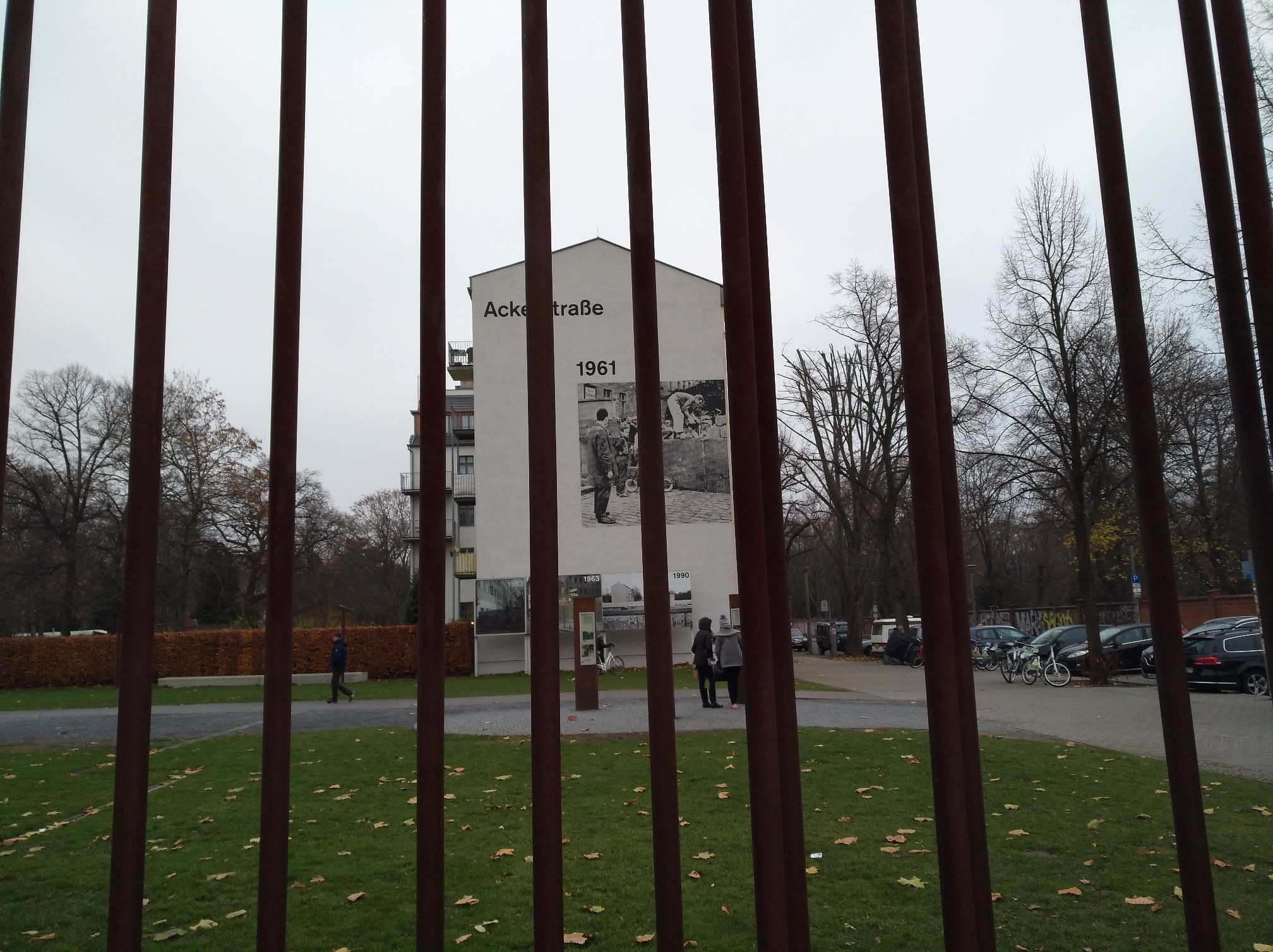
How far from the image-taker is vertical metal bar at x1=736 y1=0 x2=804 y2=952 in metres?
2.13

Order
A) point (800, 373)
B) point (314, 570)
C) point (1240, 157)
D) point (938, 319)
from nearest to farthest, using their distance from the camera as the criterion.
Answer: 1. point (1240, 157)
2. point (938, 319)
3. point (800, 373)
4. point (314, 570)

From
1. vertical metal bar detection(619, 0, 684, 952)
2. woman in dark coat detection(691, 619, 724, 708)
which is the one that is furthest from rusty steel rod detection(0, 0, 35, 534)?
woman in dark coat detection(691, 619, 724, 708)

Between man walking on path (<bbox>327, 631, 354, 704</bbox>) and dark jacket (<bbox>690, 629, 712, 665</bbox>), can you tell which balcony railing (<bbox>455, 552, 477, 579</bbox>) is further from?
dark jacket (<bbox>690, 629, 712, 665</bbox>)

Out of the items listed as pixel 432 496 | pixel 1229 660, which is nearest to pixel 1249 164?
pixel 432 496

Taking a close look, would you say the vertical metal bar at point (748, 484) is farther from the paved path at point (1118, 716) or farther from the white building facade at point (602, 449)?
the white building facade at point (602, 449)

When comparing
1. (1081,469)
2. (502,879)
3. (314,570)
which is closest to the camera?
(502,879)

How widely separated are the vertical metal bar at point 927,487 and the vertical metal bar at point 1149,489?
0.42 meters

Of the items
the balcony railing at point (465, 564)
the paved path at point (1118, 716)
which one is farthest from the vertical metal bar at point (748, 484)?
the balcony railing at point (465, 564)

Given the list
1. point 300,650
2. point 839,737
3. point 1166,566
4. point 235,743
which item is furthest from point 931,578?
point 300,650

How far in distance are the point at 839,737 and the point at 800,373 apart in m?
30.3

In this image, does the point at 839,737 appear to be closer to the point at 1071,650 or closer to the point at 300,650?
the point at 1071,650

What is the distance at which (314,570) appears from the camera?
1895 inches

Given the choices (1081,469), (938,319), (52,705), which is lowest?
(52,705)

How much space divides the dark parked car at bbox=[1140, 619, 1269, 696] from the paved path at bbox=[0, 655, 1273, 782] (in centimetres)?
48
